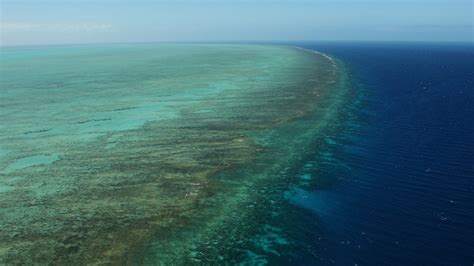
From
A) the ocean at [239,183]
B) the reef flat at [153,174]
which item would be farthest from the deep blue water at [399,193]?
the reef flat at [153,174]

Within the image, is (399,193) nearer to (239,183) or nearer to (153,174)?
(239,183)

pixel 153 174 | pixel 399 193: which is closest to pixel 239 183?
pixel 153 174

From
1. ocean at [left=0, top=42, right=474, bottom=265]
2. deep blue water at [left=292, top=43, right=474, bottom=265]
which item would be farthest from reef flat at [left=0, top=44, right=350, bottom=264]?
deep blue water at [left=292, top=43, right=474, bottom=265]

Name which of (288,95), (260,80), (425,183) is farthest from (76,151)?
(260,80)

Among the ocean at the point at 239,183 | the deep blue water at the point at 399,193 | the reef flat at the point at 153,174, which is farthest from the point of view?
the reef flat at the point at 153,174

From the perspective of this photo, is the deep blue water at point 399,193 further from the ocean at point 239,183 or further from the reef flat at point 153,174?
the reef flat at point 153,174

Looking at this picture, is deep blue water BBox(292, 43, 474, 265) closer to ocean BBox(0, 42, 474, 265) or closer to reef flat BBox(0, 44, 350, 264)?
ocean BBox(0, 42, 474, 265)
